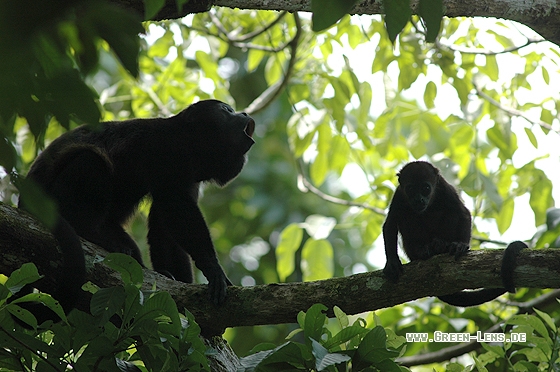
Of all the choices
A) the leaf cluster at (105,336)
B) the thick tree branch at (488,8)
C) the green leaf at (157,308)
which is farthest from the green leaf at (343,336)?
the thick tree branch at (488,8)

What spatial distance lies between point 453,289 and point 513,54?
287 cm

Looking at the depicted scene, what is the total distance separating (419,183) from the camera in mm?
4062

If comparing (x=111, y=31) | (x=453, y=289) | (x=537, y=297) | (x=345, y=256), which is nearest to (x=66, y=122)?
(x=111, y=31)

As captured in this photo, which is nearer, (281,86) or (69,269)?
(69,269)

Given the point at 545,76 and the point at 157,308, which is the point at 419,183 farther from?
the point at 157,308

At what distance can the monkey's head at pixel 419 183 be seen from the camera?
3.90m

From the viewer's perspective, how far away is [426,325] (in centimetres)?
446

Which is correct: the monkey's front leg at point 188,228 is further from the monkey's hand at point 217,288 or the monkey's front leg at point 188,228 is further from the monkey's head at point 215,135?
the monkey's head at point 215,135

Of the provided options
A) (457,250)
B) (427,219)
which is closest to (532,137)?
(427,219)

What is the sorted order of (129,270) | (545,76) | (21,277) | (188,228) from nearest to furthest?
(21,277), (129,270), (188,228), (545,76)

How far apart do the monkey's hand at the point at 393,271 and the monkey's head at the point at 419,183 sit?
0.93 m

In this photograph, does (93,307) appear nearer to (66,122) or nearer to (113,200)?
(66,122)

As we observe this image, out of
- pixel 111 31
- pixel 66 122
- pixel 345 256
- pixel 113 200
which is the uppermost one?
pixel 111 31

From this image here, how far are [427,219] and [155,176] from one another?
75.4 inches
